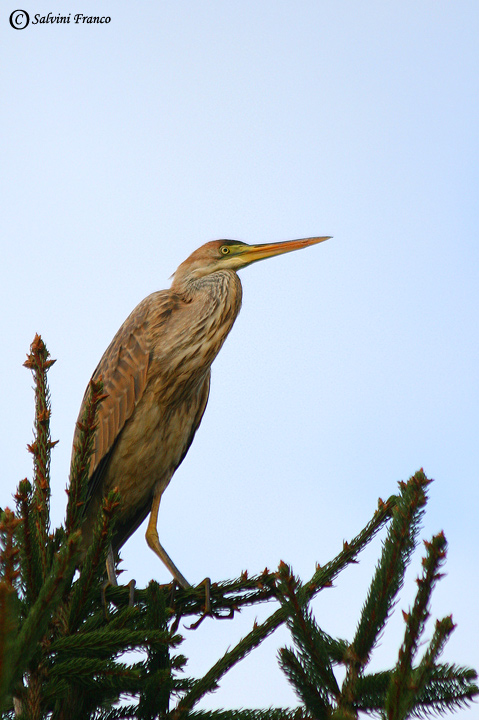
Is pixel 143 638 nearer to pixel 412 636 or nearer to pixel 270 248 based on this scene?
pixel 412 636

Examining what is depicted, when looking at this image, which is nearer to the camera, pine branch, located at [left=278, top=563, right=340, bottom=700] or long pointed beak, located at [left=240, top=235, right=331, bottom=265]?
pine branch, located at [left=278, top=563, right=340, bottom=700]

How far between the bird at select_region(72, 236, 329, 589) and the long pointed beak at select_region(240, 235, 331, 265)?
558 mm

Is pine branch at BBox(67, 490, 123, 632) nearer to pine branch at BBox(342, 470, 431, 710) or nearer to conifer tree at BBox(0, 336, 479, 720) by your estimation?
conifer tree at BBox(0, 336, 479, 720)

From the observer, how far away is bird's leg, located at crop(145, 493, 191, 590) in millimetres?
3885

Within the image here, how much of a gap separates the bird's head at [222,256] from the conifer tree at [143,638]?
3188 mm

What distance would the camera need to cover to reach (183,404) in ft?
14.0

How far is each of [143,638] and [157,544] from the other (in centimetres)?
243

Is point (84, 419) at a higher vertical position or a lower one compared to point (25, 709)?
higher

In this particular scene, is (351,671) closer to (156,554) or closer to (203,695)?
(203,695)

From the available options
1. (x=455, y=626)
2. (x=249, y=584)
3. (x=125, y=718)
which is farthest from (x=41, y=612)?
(x=249, y=584)

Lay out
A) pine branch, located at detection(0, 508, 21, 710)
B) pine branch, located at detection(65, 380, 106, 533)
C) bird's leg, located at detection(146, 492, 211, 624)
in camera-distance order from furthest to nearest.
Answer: bird's leg, located at detection(146, 492, 211, 624)
pine branch, located at detection(65, 380, 106, 533)
pine branch, located at detection(0, 508, 21, 710)

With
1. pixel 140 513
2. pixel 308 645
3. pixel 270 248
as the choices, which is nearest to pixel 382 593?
pixel 308 645

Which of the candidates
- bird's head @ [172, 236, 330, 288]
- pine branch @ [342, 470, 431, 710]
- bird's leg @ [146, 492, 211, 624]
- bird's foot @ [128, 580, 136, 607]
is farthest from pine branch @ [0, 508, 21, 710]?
bird's head @ [172, 236, 330, 288]

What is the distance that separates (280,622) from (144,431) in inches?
85.2
